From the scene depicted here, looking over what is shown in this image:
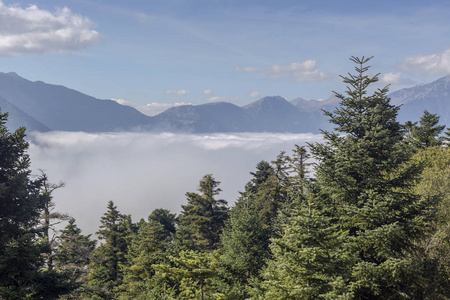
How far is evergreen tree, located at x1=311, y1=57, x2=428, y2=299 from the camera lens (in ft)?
48.1

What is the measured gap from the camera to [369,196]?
15773 mm

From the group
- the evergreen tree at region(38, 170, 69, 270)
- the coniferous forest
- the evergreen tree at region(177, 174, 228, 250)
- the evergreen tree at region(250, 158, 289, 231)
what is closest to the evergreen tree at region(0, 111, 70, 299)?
the coniferous forest

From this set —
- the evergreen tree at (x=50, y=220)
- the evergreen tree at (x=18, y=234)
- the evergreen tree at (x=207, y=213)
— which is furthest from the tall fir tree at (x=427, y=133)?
the evergreen tree at (x=18, y=234)

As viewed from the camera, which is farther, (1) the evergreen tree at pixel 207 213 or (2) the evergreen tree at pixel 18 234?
(1) the evergreen tree at pixel 207 213

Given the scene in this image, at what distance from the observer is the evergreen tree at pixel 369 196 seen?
1467cm

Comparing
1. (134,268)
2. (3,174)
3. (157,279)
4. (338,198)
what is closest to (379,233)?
(338,198)

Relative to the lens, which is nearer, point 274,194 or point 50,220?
point 50,220

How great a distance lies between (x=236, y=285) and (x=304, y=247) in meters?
10.7

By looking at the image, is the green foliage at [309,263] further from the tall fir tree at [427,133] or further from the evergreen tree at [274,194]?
the tall fir tree at [427,133]

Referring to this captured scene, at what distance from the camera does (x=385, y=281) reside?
15.3 m

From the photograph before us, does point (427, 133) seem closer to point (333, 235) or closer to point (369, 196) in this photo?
point (369, 196)

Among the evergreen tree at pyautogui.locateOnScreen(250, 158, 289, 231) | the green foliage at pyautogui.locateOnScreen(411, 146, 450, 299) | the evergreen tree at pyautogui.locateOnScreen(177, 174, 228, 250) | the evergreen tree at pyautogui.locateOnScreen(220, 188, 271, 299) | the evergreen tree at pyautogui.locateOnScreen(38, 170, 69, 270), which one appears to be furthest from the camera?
the evergreen tree at pyautogui.locateOnScreen(177, 174, 228, 250)

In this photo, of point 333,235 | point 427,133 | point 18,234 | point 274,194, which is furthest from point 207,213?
point 333,235

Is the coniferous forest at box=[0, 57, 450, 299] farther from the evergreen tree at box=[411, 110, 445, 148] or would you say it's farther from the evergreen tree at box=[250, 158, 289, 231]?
the evergreen tree at box=[411, 110, 445, 148]
